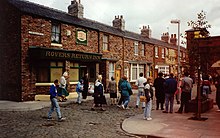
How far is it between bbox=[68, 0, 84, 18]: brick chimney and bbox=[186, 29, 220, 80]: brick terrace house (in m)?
12.7

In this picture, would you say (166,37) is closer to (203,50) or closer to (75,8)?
(75,8)

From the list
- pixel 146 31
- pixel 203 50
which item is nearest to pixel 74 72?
pixel 203 50

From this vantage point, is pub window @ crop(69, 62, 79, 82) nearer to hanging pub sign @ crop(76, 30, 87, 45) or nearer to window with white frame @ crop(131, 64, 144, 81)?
hanging pub sign @ crop(76, 30, 87, 45)

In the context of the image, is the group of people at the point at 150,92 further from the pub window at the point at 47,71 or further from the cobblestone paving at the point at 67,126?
the pub window at the point at 47,71

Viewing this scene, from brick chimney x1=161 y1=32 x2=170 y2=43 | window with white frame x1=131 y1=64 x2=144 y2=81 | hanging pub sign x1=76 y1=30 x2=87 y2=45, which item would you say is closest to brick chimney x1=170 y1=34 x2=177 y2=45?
brick chimney x1=161 y1=32 x2=170 y2=43

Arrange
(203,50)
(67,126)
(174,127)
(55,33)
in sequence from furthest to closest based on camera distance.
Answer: (55,33)
(203,50)
(67,126)
(174,127)

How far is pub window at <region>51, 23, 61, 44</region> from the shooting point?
17.4m

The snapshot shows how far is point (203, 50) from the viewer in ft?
34.7

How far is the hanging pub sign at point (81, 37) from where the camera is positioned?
19391 millimetres

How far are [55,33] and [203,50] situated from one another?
442 inches

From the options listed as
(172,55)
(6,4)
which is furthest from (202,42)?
(172,55)

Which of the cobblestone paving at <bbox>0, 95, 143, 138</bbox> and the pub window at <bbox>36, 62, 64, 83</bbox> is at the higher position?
the pub window at <bbox>36, 62, 64, 83</bbox>

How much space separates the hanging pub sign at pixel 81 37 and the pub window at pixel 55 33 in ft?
6.31

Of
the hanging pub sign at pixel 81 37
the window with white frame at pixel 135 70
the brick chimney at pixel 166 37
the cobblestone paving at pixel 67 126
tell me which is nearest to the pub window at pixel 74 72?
the hanging pub sign at pixel 81 37
